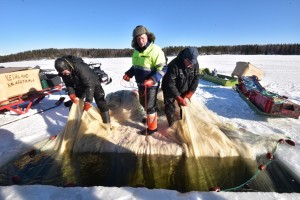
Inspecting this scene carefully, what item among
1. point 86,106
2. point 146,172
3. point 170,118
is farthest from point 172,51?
point 146,172

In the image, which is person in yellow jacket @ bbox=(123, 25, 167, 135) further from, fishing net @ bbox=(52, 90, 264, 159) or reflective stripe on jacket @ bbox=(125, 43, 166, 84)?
fishing net @ bbox=(52, 90, 264, 159)

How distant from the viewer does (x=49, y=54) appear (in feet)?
133

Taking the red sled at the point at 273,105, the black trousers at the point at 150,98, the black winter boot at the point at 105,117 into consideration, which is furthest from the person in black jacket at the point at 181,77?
the red sled at the point at 273,105

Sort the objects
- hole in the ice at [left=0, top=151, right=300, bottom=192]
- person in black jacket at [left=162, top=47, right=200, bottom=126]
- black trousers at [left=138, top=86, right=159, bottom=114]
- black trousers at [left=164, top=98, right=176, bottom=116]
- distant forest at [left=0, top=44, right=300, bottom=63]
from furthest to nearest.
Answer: distant forest at [left=0, top=44, right=300, bottom=63] < black trousers at [left=164, top=98, right=176, bottom=116] < black trousers at [left=138, top=86, right=159, bottom=114] < person in black jacket at [left=162, top=47, right=200, bottom=126] < hole in the ice at [left=0, top=151, right=300, bottom=192]

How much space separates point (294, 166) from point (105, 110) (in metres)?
3.18

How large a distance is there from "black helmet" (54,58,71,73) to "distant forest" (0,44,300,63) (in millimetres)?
36613

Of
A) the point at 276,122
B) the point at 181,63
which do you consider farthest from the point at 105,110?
the point at 276,122

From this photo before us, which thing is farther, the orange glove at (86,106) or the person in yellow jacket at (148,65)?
the orange glove at (86,106)

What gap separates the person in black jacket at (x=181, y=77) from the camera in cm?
370

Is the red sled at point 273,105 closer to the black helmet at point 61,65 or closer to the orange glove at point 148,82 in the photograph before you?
the orange glove at point 148,82

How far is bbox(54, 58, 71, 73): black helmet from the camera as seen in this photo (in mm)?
3715

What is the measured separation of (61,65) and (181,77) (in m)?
1.99

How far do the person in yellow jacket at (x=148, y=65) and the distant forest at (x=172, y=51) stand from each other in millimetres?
36309

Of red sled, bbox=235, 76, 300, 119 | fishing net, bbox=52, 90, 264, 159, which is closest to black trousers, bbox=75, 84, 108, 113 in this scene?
fishing net, bbox=52, 90, 264, 159
